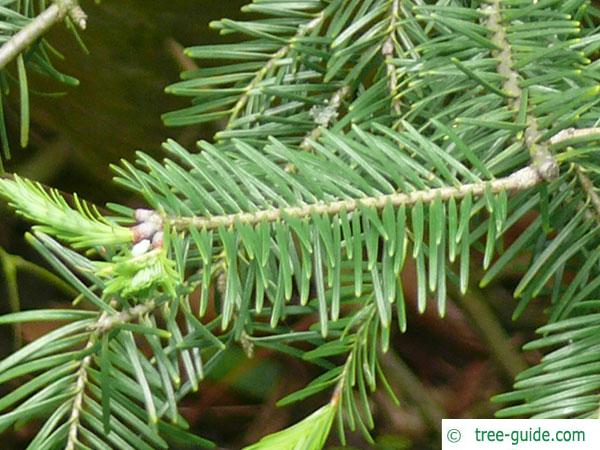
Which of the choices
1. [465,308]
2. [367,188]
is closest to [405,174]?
[367,188]

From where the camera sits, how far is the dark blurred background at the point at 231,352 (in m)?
0.67

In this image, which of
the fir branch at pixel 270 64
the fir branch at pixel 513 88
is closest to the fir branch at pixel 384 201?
the fir branch at pixel 513 88

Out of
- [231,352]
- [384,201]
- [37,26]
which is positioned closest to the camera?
[384,201]

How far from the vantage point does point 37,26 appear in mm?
350

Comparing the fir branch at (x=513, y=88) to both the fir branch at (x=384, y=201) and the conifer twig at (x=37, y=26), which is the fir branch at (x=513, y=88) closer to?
the fir branch at (x=384, y=201)

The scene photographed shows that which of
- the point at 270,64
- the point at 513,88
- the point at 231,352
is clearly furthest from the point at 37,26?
the point at 231,352

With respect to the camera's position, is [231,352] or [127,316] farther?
[231,352]

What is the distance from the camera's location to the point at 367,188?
0.82 ft

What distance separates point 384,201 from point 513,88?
6 centimetres

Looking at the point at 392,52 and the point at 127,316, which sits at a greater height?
the point at 392,52

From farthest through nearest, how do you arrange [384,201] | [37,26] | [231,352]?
[231,352] → [37,26] → [384,201]

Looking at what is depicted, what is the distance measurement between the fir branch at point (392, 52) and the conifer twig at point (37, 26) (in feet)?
0.44

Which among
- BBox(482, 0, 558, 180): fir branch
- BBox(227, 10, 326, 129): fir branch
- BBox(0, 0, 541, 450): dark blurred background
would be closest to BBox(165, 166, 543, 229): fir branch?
BBox(482, 0, 558, 180): fir branch

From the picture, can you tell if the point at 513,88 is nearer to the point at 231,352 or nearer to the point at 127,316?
the point at 127,316
